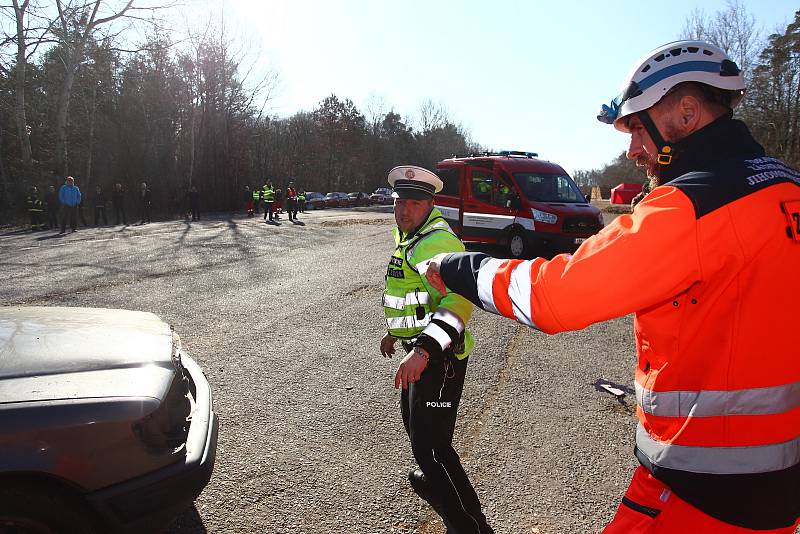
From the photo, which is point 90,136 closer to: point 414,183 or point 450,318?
point 414,183

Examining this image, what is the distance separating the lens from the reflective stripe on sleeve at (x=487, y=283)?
161cm

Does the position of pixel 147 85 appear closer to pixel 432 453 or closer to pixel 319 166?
pixel 319 166

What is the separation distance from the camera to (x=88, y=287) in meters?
8.89

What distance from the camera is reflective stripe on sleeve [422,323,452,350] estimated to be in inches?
95.5

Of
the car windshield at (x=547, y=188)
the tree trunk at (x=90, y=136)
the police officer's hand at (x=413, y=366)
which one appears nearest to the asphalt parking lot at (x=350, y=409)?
the police officer's hand at (x=413, y=366)

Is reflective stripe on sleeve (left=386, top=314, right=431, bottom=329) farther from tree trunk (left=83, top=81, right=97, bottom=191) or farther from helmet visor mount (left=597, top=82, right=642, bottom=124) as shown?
tree trunk (left=83, top=81, right=97, bottom=191)

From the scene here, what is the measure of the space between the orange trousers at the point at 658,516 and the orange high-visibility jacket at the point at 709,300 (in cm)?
14

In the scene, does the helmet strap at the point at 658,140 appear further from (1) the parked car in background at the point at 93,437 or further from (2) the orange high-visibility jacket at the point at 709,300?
(1) the parked car in background at the point at 93,437

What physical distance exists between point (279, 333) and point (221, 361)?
1107 millimetres

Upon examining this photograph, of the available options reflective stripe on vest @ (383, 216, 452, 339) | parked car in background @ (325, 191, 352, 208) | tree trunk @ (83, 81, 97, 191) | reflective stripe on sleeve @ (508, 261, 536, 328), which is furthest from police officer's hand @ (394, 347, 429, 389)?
parked car in background @ (325, 191, 352, 208)

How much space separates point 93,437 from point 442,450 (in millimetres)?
1543

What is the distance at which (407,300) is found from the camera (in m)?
2.91

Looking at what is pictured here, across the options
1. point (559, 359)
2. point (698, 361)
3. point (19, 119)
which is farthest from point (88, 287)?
point (19, 119)

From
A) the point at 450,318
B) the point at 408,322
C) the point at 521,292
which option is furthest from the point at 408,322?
the point at 521,292
